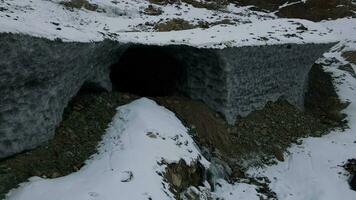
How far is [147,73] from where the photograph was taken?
16.4 metres

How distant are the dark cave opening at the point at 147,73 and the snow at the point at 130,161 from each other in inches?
97.8

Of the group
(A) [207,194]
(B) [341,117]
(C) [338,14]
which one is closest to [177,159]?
(A) [207,194]

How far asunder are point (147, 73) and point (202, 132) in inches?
144

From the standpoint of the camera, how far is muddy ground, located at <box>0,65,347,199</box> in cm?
1004

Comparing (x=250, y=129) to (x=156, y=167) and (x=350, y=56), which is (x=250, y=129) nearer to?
(x=156, y=167)

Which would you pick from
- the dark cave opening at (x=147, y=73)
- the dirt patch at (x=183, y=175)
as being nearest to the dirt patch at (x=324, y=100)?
the dark cave opening at (x=147, y=73)

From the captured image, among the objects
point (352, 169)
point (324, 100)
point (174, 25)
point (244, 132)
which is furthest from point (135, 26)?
point (352, 169)

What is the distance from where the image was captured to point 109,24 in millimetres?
21672

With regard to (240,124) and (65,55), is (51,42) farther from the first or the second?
(240,124)

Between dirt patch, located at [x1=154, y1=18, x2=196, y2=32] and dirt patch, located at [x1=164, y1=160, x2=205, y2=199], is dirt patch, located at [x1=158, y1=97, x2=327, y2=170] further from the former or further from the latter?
dirt patch, located at [x1=154, y1=18, x2=196, y2=32]

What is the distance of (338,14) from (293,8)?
3.59m

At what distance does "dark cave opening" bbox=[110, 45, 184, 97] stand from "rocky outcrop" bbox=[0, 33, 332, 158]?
1.41ft

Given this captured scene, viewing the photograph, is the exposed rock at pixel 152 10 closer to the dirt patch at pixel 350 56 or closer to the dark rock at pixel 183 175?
the dirt patch at pixel 350 56

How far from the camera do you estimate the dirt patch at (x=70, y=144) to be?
952 cm
